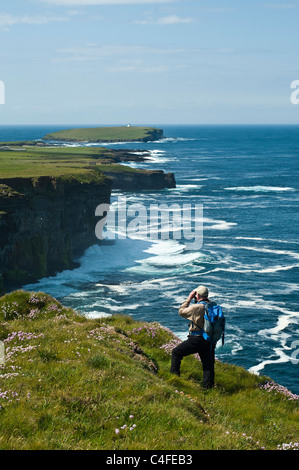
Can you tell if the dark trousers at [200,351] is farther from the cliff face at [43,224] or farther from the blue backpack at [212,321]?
the cliff face at [43,224]

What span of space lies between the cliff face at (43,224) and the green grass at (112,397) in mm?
34545

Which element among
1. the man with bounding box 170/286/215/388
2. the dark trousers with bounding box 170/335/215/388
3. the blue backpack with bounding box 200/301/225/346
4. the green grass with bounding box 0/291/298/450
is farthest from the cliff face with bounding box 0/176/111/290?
the blue backpack with bounding box 200/301/225/346

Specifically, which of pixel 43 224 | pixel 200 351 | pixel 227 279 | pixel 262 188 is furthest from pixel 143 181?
pixel 200 351

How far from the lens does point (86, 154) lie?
145 m

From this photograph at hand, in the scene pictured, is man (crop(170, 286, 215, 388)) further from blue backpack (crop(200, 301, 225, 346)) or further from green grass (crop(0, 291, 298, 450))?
green grass (crop(0, 291, 298, 450))

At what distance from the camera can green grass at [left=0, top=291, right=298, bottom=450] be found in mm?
9141

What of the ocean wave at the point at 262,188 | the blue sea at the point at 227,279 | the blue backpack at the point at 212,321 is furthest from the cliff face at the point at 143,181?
the blue backpack at the point at 212,321

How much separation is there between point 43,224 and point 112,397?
48.9 metres

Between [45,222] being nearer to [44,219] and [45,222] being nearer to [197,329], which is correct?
[44,219]

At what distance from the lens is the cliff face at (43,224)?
51219mm

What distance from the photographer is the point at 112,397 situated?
1064 centimetres

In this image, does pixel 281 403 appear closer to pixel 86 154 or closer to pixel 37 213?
pixel 37 213

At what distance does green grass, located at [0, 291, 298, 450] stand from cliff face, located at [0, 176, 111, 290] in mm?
34545
